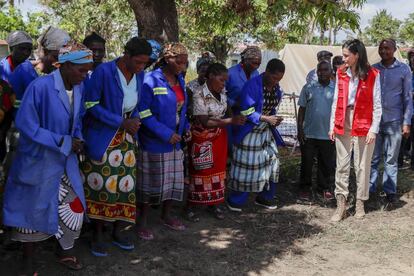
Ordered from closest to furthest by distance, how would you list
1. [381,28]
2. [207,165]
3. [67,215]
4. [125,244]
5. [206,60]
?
1. [67,215]
2. [125,244]
3. [207,165]
4. [206,60]
5. [381,28]

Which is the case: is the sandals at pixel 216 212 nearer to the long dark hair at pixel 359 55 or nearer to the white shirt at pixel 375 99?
the white shirt at pixel 375 99

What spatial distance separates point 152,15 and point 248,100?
1.68 m

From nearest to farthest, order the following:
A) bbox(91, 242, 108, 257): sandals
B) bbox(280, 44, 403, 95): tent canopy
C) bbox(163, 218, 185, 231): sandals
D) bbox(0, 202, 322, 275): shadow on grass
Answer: bbox(0, 202, 322, 275): shadow on grass, bbox(91, 242, 108, 257): sandals, bbox(163, 218, 185, 231): sandals, bbox(280, 44, 403, 95): tent canopy

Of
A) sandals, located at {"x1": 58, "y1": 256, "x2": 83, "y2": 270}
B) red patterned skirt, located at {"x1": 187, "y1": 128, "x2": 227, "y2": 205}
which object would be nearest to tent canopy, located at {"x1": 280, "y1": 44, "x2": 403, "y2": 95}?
red patterned skirt, located at {"x1": 187, "y1": 128, "x2": 227, "y2": 205}

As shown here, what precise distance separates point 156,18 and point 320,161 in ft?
8.77

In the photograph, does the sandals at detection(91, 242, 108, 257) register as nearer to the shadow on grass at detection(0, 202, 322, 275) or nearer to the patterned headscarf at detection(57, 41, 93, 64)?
the shadow on grass at detection(0, 202, 322, 275)

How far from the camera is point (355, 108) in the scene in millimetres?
4957

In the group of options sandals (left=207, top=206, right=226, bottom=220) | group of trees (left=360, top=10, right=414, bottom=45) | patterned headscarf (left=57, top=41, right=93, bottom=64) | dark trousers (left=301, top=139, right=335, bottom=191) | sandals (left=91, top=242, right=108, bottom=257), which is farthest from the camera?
group of trees (left=360, top=10, right=414, bottom=45)

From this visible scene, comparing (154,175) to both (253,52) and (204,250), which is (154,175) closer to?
(204,250)

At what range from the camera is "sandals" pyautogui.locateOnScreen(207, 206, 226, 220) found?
5066 millimetres

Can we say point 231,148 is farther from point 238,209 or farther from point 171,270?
point 171,270

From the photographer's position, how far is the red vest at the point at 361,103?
16.2 ft

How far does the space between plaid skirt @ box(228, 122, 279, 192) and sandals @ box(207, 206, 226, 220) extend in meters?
0.32

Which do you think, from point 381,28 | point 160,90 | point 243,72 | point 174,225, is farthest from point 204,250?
point 381,28
